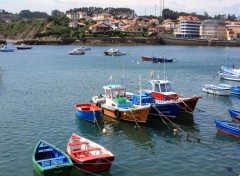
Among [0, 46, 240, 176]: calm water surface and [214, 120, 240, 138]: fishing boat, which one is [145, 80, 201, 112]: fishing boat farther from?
[214, 120, 240, 138]: fishing boat

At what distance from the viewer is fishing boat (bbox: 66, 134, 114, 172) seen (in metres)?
20.6

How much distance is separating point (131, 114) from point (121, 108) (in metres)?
1.41

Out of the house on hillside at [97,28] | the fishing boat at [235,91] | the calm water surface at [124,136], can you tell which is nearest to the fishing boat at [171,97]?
the calm water surface at [124,136]

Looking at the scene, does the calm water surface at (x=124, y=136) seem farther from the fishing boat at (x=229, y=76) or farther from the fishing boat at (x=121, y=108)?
the fishing boat at (x=229, y=76)

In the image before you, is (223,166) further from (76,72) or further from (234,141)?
(76,72)

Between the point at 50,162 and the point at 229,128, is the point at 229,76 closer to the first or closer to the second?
the point at 229,128

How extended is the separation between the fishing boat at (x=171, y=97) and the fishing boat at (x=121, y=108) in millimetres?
3281

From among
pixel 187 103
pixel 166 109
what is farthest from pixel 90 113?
pixel 187 103

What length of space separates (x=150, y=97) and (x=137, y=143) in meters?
7.47

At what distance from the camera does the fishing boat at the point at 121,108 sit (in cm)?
3039

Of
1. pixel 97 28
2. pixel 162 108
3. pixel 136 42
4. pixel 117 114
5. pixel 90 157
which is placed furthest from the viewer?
pixel 97 28

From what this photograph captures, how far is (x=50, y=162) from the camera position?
20484 mm

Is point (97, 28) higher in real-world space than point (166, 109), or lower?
higher

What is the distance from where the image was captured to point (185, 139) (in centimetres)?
2755
